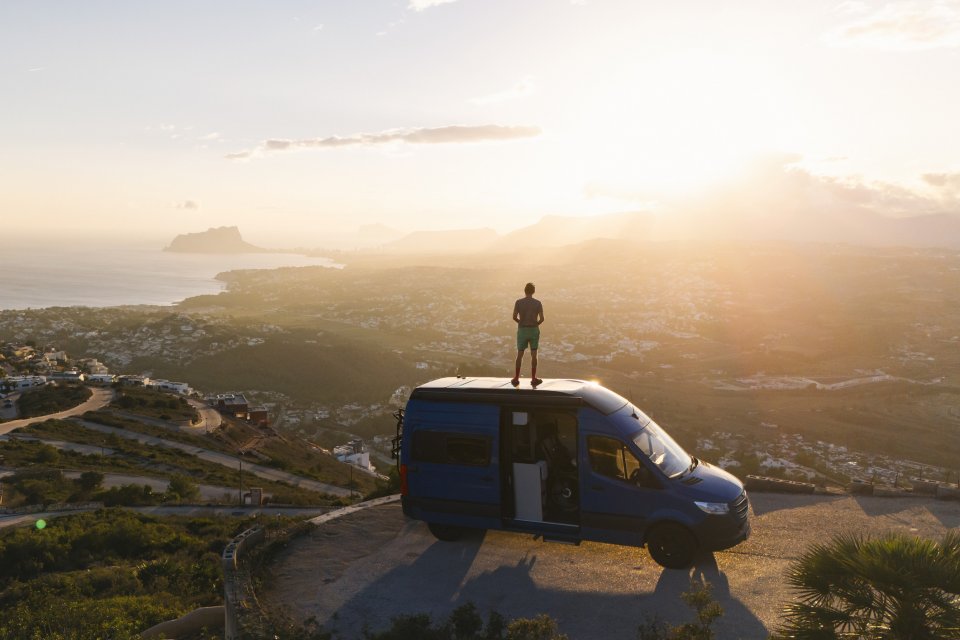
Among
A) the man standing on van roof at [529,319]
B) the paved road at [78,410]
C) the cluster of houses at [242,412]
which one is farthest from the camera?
the cluster of houses at [242,412]

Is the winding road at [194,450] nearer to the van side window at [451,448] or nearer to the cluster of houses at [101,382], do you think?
the cluster of houses at [101,382]

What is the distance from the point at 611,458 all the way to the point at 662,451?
80 centimetres

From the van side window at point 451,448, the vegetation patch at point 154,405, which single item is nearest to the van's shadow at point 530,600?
the van side window at point 451,448

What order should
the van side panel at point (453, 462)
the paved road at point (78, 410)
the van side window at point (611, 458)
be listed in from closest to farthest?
1. the van side window at point (611, 458)
2. the van side panel at point (453, 462)
3. the paved road at point (78, 410)

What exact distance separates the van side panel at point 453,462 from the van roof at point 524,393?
126 millimetres

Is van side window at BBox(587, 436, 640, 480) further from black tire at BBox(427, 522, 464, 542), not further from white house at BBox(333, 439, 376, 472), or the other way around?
white house at BBox(333, 439, 376, 472)

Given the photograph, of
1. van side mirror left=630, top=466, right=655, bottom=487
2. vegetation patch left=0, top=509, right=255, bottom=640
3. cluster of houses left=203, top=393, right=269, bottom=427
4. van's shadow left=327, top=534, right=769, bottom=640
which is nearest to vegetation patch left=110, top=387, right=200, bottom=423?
cluster of houses left=203, top=393, right=269, bottom=427

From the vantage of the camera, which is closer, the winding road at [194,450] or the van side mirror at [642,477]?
the van side mirror at [642,477]

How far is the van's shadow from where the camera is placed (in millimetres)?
6480

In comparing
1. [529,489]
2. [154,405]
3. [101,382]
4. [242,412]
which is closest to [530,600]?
[529,489]

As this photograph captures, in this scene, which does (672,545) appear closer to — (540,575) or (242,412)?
(540,575)

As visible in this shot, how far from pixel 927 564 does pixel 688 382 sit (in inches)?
3433

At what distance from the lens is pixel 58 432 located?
131ft

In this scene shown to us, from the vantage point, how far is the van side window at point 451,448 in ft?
27.1
